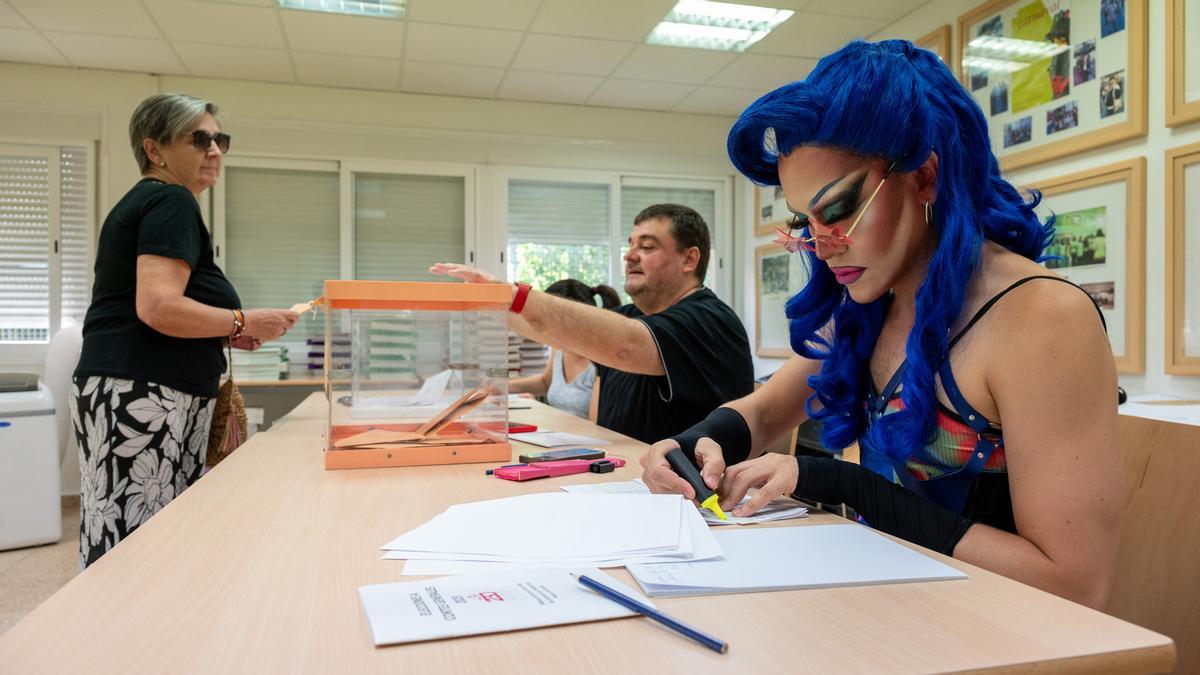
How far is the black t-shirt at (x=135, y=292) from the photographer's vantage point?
1.76m

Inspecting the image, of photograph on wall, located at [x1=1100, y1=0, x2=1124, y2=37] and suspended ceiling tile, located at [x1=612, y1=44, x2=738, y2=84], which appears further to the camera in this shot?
suspended ceiling tile, located at [x1=612, y1=44, x2=738, y2=84]

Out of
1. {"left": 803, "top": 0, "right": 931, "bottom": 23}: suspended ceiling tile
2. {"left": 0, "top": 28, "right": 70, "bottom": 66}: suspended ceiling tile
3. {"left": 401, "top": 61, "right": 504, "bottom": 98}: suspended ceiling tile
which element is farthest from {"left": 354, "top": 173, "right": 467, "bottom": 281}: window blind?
{"left": 803, "top": 0, "right": 931, "bottom": 23}: suspended ceiling tile

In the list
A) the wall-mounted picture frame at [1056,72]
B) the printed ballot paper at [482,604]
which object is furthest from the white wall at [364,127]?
the printed ballot paper at [482,604]

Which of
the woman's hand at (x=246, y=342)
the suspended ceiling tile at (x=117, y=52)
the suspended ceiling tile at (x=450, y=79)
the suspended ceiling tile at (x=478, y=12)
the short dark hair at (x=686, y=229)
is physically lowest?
the woman's hand at (x=246, y=342)

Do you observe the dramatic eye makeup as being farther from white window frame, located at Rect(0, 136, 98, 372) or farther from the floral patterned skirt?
white window frame, located at Rect(0, 136, 98, 372)

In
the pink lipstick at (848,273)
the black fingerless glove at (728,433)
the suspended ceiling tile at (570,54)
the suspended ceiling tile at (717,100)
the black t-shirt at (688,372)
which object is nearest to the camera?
the pink lipstick at (848,273)

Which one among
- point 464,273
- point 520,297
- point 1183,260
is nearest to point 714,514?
point 520,297

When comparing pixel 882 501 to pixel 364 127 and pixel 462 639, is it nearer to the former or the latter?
pixel 462 639

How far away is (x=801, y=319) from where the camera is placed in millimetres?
1251

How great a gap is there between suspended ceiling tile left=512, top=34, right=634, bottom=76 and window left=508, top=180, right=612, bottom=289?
921 millimetres

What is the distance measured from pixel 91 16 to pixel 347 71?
1.21 meters

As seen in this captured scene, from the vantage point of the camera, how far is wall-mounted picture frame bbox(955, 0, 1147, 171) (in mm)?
2504

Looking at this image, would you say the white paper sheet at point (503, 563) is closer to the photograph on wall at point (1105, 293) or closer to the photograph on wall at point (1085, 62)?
the photograph on wall at point (1105, 293)

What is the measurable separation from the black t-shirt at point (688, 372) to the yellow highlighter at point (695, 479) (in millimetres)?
769
